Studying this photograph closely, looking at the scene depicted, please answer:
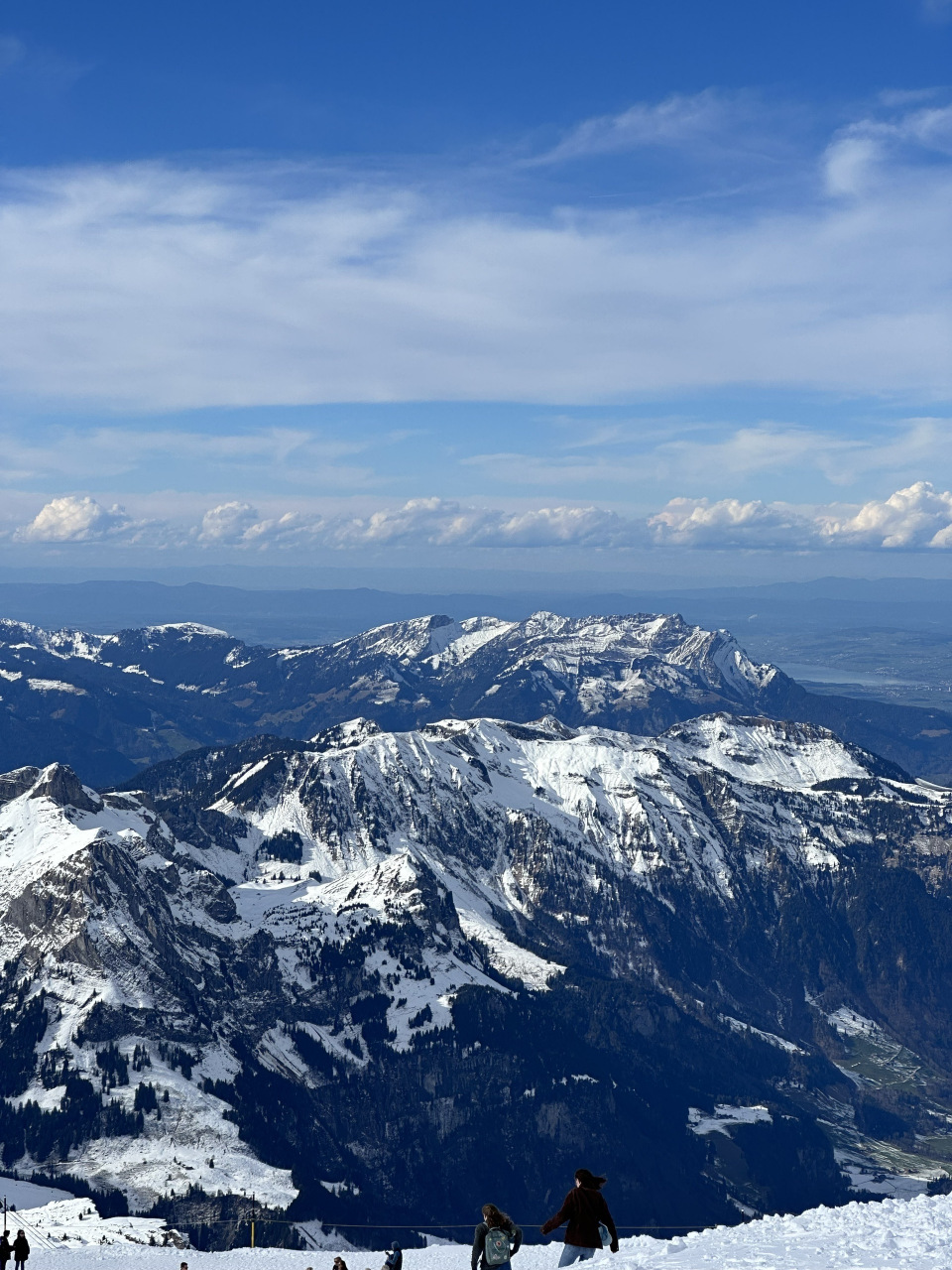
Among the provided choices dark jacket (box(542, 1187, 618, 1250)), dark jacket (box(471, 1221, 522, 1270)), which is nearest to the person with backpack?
dark jacket (box(471, 1221, 522, 1270))

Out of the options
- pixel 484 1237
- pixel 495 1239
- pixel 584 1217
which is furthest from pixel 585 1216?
pixel 484 1237

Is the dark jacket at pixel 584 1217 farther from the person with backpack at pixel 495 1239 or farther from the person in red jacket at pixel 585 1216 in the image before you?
the person with backpack at pixel 495 1239

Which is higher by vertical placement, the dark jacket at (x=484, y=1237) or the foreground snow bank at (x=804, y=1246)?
the dark jacket at (x=484, y=1237)

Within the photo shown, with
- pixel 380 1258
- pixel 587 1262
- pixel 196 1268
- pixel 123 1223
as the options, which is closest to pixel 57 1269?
pixel 196 1268

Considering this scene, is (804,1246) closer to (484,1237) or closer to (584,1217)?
(584,1217)

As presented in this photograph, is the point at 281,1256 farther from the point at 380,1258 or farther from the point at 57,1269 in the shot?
the point at 57,1269

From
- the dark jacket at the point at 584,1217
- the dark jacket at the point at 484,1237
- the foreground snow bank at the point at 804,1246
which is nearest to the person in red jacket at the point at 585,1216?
the dark jacket at the point at 584,1217
